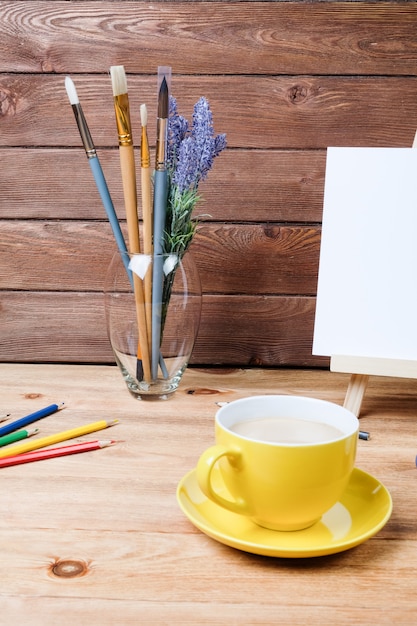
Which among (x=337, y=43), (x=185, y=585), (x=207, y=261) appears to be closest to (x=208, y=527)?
(x=185, y=585)

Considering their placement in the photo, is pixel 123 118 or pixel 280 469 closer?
pixel 280 469

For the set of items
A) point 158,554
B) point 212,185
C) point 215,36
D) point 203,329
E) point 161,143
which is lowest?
point 203,329

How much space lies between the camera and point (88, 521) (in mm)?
568

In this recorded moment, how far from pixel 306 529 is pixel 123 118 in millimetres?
523

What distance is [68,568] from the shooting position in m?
0.50

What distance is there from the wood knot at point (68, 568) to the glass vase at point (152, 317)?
0.39 metres

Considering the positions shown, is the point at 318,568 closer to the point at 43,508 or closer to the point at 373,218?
the point at 43,508

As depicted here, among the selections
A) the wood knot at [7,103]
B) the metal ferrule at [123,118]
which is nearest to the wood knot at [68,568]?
the metal ferrule at [123,118]

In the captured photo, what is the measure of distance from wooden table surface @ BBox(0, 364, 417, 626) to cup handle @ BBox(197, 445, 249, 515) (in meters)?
0.04

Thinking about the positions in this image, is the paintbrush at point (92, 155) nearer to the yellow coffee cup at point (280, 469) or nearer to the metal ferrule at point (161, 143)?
the metal ferrule at point (161, 143)

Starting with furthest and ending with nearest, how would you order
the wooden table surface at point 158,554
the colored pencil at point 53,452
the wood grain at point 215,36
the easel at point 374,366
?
the wood grain at point 215,36, the easel at point 374,366, the colored pencil at point 53,452, the wooden table surface at point 158,554

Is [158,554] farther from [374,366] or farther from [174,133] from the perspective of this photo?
[174,133]

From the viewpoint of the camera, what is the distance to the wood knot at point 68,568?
1.61 ft

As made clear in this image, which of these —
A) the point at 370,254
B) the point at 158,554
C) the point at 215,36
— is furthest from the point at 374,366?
the point at 215,36
